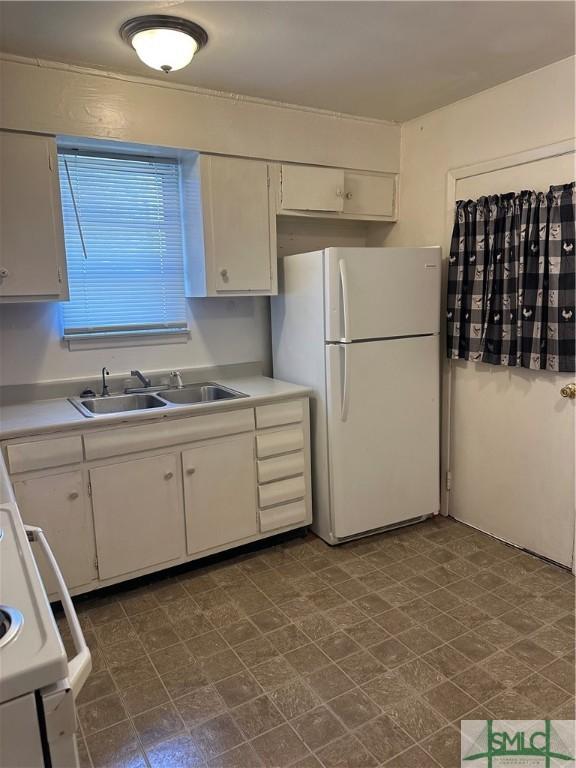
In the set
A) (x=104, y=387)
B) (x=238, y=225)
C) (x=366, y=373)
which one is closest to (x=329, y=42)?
(x=238, y=225)

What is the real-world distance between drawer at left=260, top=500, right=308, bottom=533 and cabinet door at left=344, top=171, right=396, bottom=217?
1.81 meters

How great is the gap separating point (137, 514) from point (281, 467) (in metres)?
0.80

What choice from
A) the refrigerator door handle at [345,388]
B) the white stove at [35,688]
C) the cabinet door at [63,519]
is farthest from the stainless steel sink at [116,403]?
Result: the white stove at [35,688]

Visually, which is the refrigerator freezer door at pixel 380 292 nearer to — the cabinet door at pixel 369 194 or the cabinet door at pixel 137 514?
the cabinet door at pixel 369 194

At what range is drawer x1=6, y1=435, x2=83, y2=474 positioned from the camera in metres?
2.22

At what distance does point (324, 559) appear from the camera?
2857mm

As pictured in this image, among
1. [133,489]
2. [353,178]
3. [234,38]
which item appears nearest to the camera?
[234,38]

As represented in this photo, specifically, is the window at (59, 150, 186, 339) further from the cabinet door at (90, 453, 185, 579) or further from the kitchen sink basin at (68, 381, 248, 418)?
the cabinet door at (90, 453, 185, 579)

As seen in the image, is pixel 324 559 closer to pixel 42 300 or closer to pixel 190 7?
pixel 42 300

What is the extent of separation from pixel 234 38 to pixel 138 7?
415 mm

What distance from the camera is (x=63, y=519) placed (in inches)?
92.9

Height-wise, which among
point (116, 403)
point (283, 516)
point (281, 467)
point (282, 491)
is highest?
point (116, 403)

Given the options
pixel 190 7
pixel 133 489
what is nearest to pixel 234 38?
pixel 190 7

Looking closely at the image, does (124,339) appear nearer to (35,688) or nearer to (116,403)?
(116,403)
